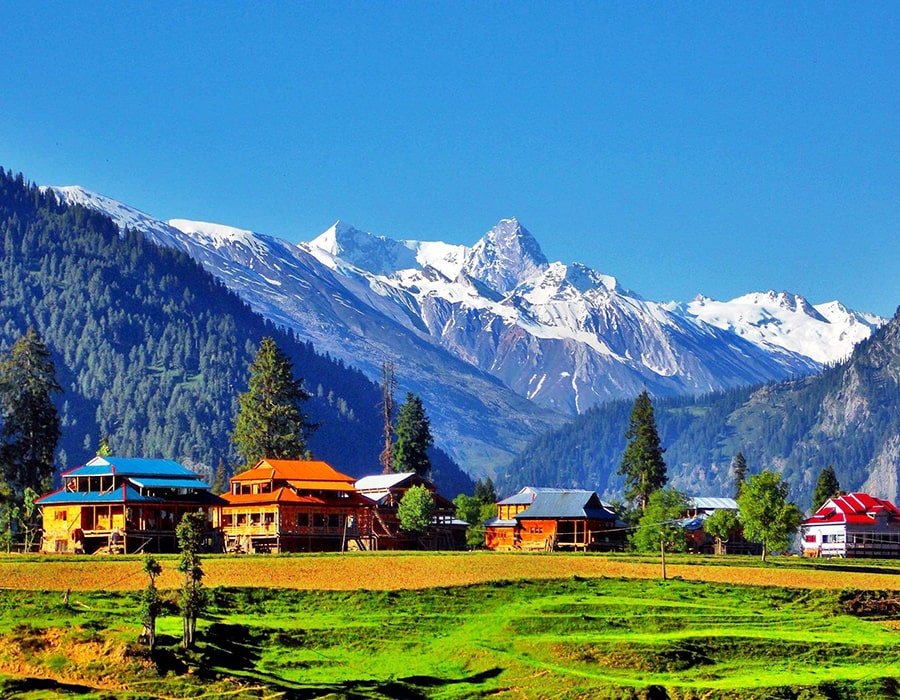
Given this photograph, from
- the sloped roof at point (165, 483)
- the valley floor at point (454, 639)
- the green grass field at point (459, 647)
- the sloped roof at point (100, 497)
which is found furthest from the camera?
the sloped roof at point (165, 483)

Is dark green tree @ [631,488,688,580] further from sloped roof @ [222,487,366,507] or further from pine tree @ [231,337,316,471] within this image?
pine tree @ [231,337,316,471]

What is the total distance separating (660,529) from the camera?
169250 mm

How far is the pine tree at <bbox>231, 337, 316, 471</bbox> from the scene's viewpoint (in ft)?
598

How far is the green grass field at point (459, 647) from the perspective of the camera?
75438 mm

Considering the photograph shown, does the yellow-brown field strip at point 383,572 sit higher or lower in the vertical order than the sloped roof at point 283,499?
lower

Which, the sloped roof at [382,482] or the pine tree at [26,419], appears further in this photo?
the sloped roof at [382,482]

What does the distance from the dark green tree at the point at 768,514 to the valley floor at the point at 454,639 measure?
46780mm

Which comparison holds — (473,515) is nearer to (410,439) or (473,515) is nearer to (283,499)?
(410,439)

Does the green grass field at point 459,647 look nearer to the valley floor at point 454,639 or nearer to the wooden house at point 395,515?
the valley floor at point 454,639

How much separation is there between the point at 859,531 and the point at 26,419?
101 m

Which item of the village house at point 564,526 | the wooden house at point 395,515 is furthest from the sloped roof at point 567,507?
the wooden house at point 395,515

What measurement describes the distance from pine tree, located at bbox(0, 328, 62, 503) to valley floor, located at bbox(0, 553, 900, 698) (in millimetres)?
51518

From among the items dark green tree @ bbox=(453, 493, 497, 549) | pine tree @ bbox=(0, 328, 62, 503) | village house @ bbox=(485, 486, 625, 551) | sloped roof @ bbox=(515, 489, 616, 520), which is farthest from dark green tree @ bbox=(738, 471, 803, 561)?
pine tree @ bbox=(0, 328, 62, 503)

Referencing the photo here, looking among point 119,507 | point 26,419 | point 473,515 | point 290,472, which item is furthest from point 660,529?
point 26,419
